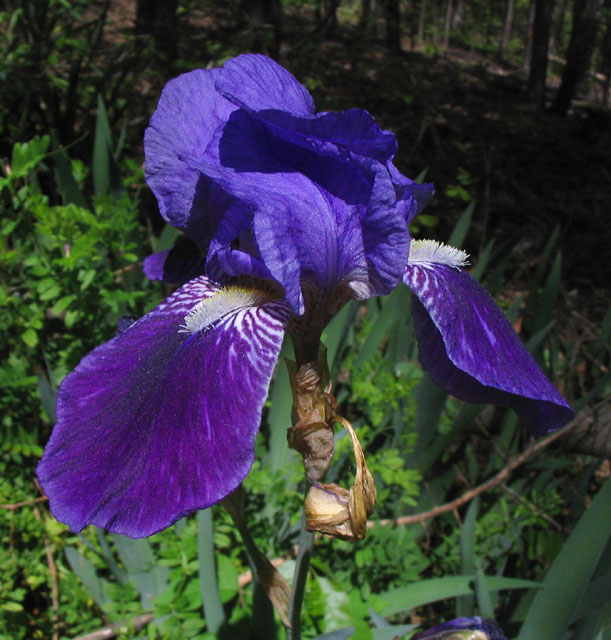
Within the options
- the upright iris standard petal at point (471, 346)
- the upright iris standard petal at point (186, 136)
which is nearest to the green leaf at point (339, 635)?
the upright iris standard petal at point (471, 346)

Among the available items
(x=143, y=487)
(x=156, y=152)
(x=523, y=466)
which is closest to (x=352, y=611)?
(x=523, y=466)

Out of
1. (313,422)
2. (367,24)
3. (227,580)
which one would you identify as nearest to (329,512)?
(313,422)

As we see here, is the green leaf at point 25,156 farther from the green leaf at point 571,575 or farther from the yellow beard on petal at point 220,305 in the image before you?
the green leaf at point 571,575

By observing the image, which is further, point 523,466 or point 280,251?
point 523,466

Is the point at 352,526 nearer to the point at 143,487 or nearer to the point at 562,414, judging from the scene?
the point at 143,487

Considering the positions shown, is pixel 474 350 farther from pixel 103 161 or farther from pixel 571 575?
pixel 103 161

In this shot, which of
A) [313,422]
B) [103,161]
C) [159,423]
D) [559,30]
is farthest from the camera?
[559,30]
